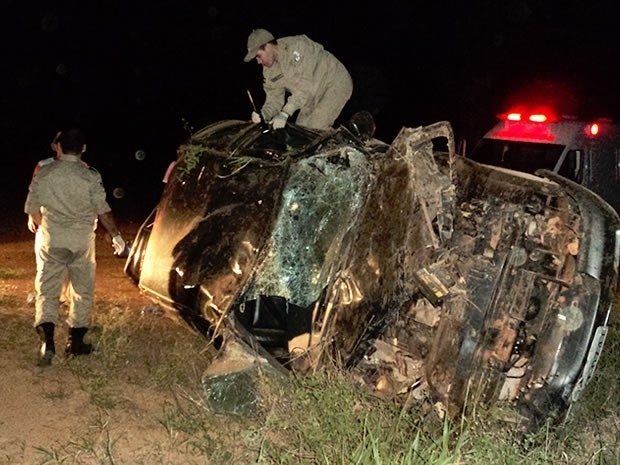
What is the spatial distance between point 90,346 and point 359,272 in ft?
6.92

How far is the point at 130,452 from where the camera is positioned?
382 centimetres

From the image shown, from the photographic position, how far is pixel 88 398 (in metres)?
4.44

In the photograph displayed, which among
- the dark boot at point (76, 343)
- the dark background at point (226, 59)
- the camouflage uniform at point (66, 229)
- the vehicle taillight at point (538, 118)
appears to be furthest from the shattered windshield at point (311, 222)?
the dark background at point (226, 59)

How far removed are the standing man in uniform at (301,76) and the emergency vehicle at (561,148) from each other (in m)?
→ 2.91

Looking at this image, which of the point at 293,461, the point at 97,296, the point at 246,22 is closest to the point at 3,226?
the point at 97,296

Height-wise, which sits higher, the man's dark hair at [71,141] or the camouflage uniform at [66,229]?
the man's dark hair at [71,141]

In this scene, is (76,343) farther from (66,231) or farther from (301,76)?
(301,76)

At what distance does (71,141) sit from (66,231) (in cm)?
57

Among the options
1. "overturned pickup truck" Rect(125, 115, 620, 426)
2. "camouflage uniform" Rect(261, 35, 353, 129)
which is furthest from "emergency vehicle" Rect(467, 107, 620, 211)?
"overturned pickup truck" Rect(125, 115, 620, 426)

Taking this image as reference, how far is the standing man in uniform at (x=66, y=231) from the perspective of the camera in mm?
4965

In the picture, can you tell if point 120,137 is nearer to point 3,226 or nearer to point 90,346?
point 3,226

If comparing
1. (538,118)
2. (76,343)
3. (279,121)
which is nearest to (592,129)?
(538,118)

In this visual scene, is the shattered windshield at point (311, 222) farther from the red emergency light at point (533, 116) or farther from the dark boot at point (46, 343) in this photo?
the red emergency light at point (533, 116)

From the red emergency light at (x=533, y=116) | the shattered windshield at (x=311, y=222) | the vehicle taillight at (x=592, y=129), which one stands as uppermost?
the red emergency light at (x=533, y=116)
